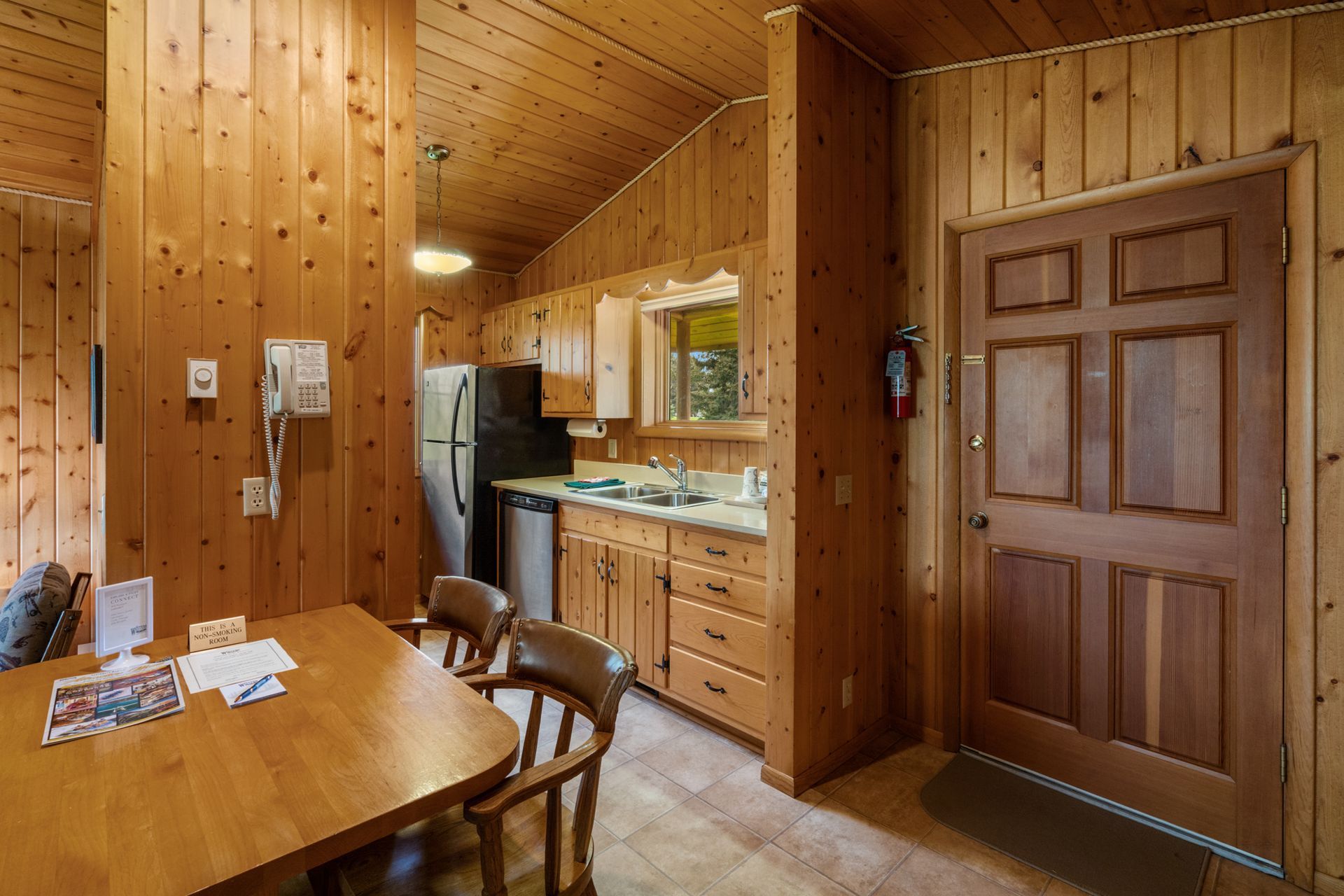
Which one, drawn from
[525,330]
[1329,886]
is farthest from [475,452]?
[1329,886]

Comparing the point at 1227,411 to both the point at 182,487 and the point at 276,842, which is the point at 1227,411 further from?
the point at 182,487

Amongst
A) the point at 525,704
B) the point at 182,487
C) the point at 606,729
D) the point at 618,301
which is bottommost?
the point at 525,704

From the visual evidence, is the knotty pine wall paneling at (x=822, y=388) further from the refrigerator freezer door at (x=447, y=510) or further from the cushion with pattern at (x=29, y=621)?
the refrigerator freezer door at (x=447, y=510)

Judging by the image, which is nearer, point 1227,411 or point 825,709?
point 1227,411

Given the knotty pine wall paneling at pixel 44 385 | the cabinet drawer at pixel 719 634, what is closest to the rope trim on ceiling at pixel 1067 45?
the cabinet drawer at pixel 719 634

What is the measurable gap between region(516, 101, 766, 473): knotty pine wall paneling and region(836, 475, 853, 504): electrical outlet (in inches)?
37.5

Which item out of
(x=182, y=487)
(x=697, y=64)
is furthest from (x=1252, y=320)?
(x=182, y=487)

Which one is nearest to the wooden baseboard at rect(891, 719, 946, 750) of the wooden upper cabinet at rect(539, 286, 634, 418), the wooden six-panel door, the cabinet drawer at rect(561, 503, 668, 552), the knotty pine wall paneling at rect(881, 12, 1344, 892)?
the knotty pine wall paneling at rect(881, 12, 1344, 892)

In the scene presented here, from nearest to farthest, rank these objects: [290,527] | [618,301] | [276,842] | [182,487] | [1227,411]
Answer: [276,842] → [182,487] → [290,527] → [1227,411] → [618,301]

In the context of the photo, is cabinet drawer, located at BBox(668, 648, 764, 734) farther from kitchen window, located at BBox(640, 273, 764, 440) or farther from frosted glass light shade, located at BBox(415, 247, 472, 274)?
frosted glass light shade, located at BBox(415, 247, 472, 274)

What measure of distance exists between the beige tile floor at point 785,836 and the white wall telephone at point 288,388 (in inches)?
58.5

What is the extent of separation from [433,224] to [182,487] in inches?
130

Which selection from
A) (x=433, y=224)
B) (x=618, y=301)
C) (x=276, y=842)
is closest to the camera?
(x=276, y=842)

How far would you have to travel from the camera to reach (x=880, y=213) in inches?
103
